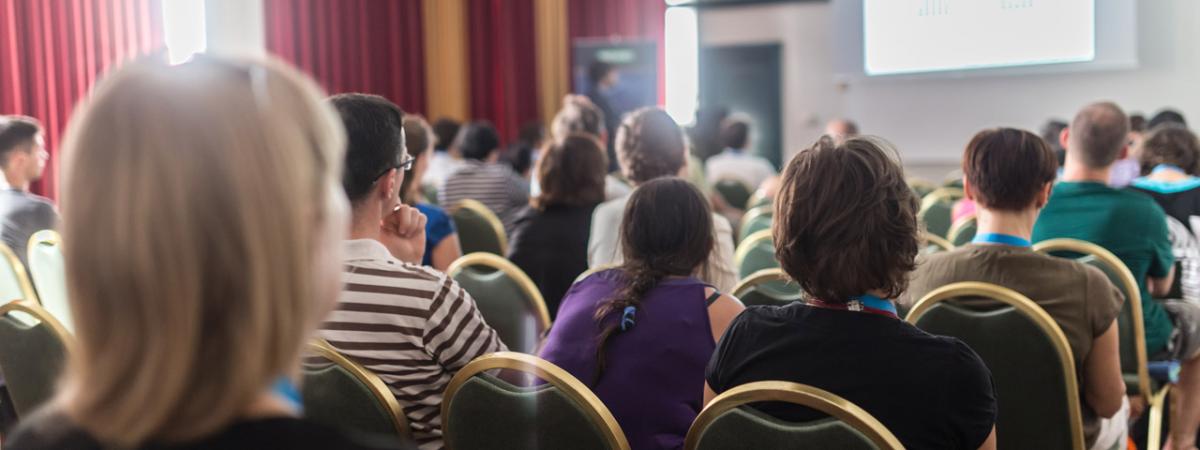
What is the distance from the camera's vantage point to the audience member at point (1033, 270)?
2352 millimetres

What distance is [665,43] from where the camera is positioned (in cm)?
1064

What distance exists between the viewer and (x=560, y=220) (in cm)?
370

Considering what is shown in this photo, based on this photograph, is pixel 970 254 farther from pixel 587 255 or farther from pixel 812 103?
pixel 812 103

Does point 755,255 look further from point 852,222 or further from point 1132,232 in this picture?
point 852,222

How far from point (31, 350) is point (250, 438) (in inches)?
71.8

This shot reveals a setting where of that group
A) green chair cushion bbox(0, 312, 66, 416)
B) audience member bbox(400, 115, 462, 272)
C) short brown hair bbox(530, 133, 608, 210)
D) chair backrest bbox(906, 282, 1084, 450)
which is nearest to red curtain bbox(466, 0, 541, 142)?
short brown hair bbox(530, 133, 608, 210)

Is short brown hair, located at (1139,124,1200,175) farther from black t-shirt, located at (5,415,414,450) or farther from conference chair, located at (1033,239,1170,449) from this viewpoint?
black t-shirt, located at (5,415,414,450)

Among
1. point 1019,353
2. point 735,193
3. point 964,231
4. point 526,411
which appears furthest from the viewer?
point 735,193

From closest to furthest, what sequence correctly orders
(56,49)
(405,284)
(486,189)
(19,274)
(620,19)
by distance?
(405,284) → (19,274) → (486,189) → (56,49) → (620,19)

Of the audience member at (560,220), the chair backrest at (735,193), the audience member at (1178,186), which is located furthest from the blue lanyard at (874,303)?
the chair backrest at (735,193)

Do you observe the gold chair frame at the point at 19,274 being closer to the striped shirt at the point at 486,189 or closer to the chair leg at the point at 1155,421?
the striped shirt at the point at 486,189

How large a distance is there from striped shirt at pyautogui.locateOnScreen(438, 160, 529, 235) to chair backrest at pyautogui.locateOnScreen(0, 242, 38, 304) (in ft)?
8.45

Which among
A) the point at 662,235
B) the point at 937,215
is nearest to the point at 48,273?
the point at 662,235

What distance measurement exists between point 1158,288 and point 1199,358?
1.43 feet
